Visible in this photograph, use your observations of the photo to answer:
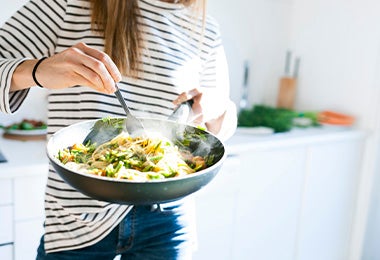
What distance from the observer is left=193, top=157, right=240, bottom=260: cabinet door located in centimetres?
175

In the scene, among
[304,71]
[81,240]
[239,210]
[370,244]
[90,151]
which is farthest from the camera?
[304,71]

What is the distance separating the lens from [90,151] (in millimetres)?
785

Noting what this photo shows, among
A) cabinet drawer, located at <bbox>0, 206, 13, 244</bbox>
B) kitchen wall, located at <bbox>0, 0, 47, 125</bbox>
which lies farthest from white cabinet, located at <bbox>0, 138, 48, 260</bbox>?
kitchen wall, located at <bbox>0, 0, 47, 125</bbox>

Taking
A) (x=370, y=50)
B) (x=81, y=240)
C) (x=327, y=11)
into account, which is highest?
(x=327, y=11)

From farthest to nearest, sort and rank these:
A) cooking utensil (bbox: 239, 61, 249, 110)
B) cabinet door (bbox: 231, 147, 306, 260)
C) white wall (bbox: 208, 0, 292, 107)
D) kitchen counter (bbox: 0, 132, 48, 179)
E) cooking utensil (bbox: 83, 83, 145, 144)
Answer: cooking utensil (bbox: 239, 61, 249, 110), white wall (bbox: 208, 0, 292, 107), cabinet door (bbox: 231, 147, 306, 260), kitchen counter (bbox: 0, 132, 48, 179), cooking utensil (bbox: 83, 83, 145, 144)

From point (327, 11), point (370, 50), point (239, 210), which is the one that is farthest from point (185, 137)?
point (327, 11)

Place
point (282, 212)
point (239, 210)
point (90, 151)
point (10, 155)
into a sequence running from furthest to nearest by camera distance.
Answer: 1. point (282, 212)
2. point (239, 210)
3. point (10, 155)
4. point (90, 151)

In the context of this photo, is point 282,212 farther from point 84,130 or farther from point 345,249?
point 84,130

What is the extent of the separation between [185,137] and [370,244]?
5.69ft

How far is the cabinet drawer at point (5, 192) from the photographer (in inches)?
51.9

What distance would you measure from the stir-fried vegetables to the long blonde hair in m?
0.18

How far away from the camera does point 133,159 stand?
750 mm

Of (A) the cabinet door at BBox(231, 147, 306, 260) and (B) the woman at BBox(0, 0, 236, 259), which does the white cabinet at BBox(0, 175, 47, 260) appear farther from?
→ (A) the cabinet door at BBox(231, 147, 306, 260)

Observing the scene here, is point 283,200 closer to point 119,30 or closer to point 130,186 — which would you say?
point 119,30
